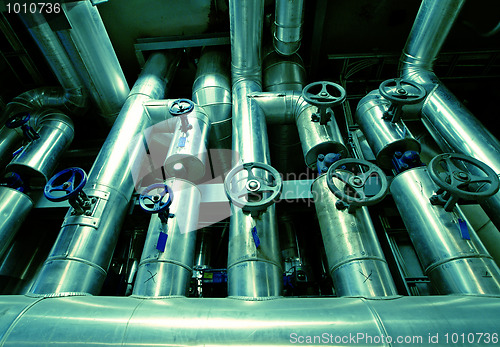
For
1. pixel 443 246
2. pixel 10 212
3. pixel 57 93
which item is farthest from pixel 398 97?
pixel 57 93

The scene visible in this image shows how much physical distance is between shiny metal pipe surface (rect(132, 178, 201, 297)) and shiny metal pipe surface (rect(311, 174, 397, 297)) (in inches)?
31.9

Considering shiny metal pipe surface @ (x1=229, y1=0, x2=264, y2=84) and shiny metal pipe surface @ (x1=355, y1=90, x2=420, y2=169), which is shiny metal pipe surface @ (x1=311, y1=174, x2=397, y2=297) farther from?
shiny metal pipe surface @ (x1=229, y1=0, x2=264, y2=84)

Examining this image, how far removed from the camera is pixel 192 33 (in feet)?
11.2

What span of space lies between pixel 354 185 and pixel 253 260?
2.26 feet

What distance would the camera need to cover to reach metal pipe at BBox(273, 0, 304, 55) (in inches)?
92.9

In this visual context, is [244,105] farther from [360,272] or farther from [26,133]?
[26,133]

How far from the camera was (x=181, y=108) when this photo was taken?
2.17 meters

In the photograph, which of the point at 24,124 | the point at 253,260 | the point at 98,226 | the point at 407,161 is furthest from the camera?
the point at 24,124

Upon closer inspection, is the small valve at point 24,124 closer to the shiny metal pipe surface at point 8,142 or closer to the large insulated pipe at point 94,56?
the shiny metal pipe surface at point 8,142

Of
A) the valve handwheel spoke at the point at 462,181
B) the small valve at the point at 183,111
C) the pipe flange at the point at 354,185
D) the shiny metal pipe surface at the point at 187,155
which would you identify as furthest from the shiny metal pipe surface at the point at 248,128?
the valve handwheel spoke at the point at 462,181

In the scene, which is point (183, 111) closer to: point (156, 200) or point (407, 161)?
point (156, 200)

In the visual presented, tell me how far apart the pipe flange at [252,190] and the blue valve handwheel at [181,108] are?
73cm

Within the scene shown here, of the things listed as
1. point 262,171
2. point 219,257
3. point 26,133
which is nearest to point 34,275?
point 26,133

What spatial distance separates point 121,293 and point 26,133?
5.20ft
